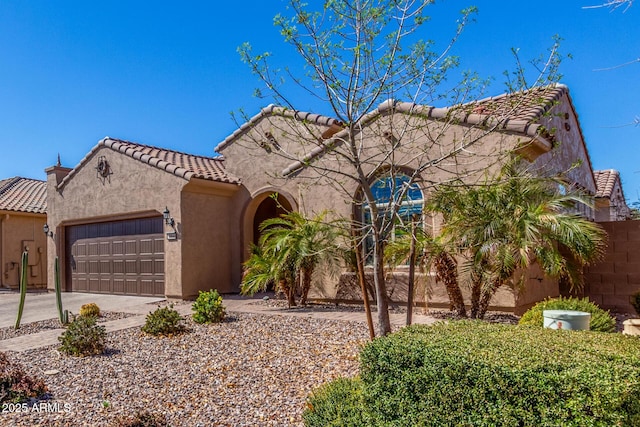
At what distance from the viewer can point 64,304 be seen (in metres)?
16.2

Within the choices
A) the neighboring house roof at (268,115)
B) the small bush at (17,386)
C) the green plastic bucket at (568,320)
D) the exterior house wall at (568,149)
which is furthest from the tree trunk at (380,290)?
the neighboring house roof at (268,115)

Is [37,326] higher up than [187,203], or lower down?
lower down

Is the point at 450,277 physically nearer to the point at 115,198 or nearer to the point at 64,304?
the point at 115,198

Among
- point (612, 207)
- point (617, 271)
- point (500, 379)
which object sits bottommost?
point (500, 379)

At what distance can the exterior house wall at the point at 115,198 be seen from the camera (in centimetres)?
1551

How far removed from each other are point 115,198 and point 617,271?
15125 millimetres

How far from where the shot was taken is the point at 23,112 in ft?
47.3

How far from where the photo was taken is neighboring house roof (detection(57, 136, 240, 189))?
51.4ft

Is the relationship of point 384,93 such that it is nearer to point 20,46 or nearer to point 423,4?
point 423,4

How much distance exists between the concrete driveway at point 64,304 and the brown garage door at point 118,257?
0.41 meters

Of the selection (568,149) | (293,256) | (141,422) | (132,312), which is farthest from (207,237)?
(568,149)

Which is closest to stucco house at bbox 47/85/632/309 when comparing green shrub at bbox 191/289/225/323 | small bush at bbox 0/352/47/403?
green shrub at bbox 191/289/225/323

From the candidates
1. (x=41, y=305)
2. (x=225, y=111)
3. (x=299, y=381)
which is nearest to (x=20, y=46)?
(x=41, y=305)

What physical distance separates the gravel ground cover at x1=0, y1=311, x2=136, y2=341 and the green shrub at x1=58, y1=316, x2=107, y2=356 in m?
2.92
